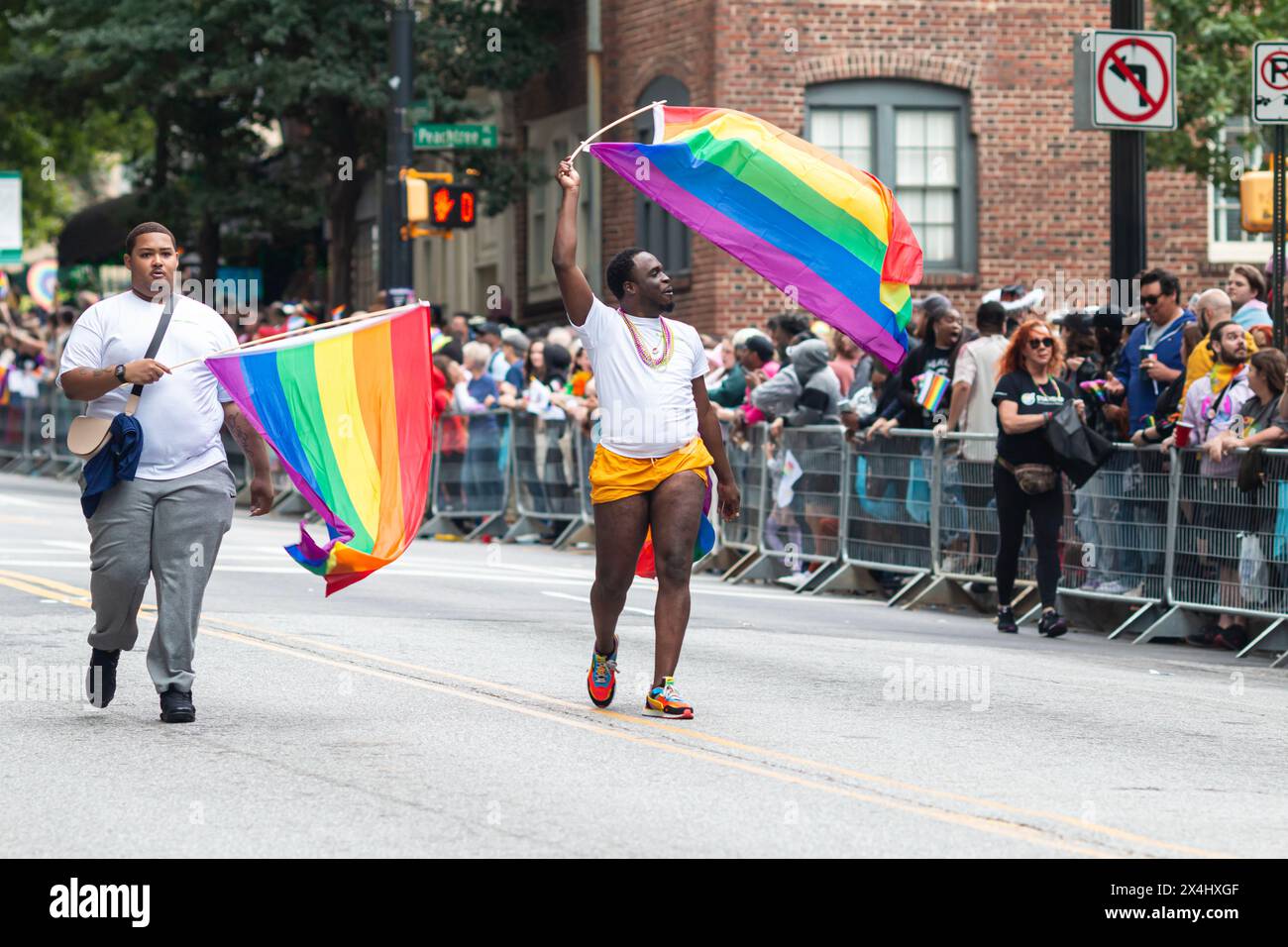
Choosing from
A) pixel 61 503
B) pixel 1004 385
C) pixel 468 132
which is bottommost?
pixel 61 503

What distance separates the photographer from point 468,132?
2492 cm

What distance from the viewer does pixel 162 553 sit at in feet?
32.2

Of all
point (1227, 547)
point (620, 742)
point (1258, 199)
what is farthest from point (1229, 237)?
point (620, 742)

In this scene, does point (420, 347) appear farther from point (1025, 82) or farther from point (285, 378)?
point (1025, 82)

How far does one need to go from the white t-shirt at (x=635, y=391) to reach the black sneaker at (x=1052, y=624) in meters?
5.59

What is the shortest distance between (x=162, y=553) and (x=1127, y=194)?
9823 mm

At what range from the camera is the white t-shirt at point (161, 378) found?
32.1 feet

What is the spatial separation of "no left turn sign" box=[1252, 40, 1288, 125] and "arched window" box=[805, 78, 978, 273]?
1191cm

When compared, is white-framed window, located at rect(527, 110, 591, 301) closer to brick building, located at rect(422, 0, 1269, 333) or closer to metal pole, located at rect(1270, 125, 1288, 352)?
brick building, located at rect(422, 0, 1269, 333)

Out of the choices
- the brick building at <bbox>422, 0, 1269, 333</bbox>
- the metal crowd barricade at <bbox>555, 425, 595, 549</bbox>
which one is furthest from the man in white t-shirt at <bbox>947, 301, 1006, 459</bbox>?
the brick building at <bbox>422, 0, 1269, 333</bbox>

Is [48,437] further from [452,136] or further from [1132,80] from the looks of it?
[1132,80]

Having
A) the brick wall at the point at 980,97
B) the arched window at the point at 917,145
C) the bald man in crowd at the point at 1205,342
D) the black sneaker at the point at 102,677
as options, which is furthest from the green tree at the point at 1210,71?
the black sneaker at the point at 102,677
